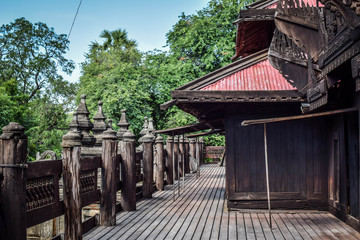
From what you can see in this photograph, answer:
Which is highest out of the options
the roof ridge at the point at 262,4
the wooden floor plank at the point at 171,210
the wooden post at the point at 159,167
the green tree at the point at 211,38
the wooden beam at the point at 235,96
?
the green tree at the point at 211,38

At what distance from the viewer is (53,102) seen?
3325cm

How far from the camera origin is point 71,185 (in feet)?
18.4

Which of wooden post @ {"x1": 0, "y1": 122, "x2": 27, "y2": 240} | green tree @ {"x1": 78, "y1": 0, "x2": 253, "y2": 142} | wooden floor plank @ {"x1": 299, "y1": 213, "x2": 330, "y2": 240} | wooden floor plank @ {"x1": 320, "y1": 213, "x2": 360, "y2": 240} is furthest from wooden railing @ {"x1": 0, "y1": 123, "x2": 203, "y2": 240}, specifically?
green tree @ {"x1": 78, "y1": 0, "x2": 253, "y2": 142}

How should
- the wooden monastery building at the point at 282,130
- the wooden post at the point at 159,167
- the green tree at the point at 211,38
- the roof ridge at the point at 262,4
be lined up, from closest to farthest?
1. the wooden monastery building at the point at 282,130
2. the roof ridge at the point at 262,4
3. the wooden post at the point at 159,167
4. the green tree at the point at 211,38


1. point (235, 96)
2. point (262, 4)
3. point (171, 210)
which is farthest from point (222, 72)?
point (171, 210)

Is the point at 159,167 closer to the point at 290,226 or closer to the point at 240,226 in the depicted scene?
the point at 240,226

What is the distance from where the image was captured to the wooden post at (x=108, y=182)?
7.13 metres

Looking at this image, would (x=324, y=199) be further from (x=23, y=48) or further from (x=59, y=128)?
(x=23, y=48)

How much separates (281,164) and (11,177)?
601cm

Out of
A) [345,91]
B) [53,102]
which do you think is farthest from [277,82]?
[53,102]

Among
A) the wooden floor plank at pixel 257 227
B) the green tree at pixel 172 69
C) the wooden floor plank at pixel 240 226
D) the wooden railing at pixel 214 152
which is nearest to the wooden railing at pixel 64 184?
the wooden floor plank at pixel 240 226

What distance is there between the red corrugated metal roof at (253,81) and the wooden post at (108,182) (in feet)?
8.08

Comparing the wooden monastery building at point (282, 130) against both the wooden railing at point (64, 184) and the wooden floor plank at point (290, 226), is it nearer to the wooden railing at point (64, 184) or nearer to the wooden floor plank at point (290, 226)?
the wooden floor plank at point (290, 226)

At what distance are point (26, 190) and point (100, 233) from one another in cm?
225
